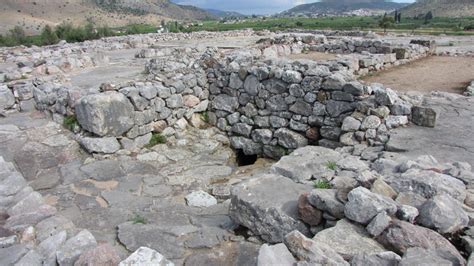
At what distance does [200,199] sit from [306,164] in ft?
5.08

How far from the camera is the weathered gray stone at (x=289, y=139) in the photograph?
284 inches

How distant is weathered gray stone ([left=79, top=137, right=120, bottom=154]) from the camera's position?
5.95 metres

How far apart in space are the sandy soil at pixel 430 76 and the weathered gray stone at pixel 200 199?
547 centimetres

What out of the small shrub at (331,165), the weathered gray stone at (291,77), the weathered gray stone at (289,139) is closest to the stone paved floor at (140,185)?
the weathered gray stone at (289,139)

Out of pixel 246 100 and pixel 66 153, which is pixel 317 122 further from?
pixel 66 153

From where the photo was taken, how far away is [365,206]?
2760 millimetres

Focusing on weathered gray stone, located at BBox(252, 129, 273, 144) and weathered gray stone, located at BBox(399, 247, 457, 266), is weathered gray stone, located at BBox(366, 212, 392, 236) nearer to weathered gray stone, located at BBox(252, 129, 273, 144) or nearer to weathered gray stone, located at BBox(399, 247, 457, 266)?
weathered gray stone, located at BBox(399, 247, 457, 266)

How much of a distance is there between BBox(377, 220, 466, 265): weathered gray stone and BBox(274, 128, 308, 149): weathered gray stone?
182 inches

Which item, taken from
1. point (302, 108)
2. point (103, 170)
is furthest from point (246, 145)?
point (103, 170)

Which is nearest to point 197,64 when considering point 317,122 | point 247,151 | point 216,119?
point 216,119

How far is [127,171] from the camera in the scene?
5785mm

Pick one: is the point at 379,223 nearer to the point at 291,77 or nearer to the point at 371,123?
the point at 371,123

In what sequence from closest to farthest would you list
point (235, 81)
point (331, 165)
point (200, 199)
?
1. point (331, 165)
2. point (200, 199)
3. point (235, 81)

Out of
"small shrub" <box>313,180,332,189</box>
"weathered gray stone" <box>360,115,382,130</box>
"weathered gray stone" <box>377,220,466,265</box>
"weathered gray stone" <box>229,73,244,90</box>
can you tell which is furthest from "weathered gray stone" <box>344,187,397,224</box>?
"weathered gray stone" <box>229,73,244,90</box>
